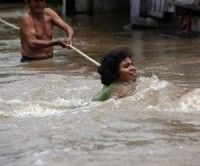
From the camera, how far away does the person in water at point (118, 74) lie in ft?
21.1

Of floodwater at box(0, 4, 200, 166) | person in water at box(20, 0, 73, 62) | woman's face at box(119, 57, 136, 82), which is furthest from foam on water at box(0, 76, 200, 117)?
person in water at box(20, 0, 73, 62)

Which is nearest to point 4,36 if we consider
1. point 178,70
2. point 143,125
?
point 178,70

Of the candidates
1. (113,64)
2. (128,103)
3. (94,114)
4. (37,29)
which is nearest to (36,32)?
(37,29)

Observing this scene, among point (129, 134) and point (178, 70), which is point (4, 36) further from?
point (129, 134)

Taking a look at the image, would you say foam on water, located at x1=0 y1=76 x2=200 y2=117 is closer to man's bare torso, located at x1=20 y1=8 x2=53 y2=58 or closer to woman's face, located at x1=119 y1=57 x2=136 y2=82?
woman's face, located at x1=119 y1=57 x2=136 y2=82

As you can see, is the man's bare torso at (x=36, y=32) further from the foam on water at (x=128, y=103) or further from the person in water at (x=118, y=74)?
the person in water at (x=118, y=74)

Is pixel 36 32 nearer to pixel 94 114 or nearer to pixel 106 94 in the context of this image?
pixel 106 94

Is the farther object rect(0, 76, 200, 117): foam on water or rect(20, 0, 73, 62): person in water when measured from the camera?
rect(20, 0, 73, 62): person in water

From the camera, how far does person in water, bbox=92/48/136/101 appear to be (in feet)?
21.1

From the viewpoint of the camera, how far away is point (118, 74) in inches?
254

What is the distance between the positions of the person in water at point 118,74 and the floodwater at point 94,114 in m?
0.08

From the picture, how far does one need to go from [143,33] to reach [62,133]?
943cm

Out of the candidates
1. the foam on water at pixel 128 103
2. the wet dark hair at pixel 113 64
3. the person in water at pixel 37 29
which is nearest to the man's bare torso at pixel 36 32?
the person in water at pixel 37 29

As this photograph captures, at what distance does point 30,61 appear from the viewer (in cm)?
1031
